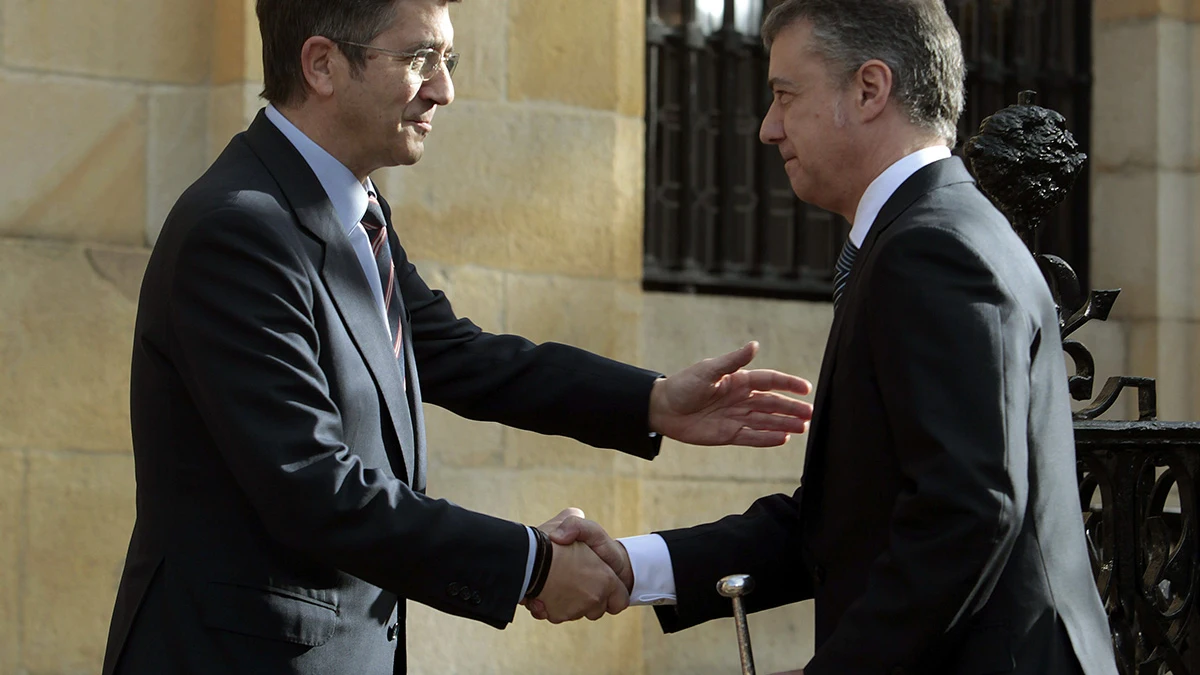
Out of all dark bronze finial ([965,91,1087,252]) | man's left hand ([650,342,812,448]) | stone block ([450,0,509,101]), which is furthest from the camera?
stone block ([450,0,509,101])

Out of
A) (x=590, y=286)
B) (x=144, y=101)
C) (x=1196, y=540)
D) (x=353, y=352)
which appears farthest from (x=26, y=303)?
(x=1196, y=540)

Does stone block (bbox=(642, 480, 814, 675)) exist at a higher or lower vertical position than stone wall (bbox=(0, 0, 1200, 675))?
lower

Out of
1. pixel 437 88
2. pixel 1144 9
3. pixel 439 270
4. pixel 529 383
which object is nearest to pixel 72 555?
pixel 439 270

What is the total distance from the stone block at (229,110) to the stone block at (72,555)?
3.28ft

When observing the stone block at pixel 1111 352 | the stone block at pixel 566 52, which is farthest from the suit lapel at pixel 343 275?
the stone block at pixel 1111 352

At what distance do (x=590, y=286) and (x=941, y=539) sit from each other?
3.13 m

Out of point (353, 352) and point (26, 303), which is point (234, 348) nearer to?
point (353, 352)

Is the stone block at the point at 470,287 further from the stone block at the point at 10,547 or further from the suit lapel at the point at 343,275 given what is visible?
the suit lapel at the point at 343,275

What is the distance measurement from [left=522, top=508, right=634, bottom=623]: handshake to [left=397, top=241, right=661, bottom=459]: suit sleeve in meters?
0.41

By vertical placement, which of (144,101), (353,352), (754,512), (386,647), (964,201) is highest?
(144,101)

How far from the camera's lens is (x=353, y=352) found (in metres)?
3.15

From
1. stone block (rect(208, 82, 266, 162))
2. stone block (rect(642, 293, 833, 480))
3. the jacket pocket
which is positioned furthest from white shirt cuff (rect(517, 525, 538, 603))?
stone block (rect(642, 293, 833, 480))

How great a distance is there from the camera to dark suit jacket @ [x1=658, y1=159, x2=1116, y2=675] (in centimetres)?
259

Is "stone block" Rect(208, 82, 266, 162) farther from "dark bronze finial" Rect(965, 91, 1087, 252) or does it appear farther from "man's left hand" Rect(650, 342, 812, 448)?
"dark bronze finial" Rect(965, 91, 1087, 252)
